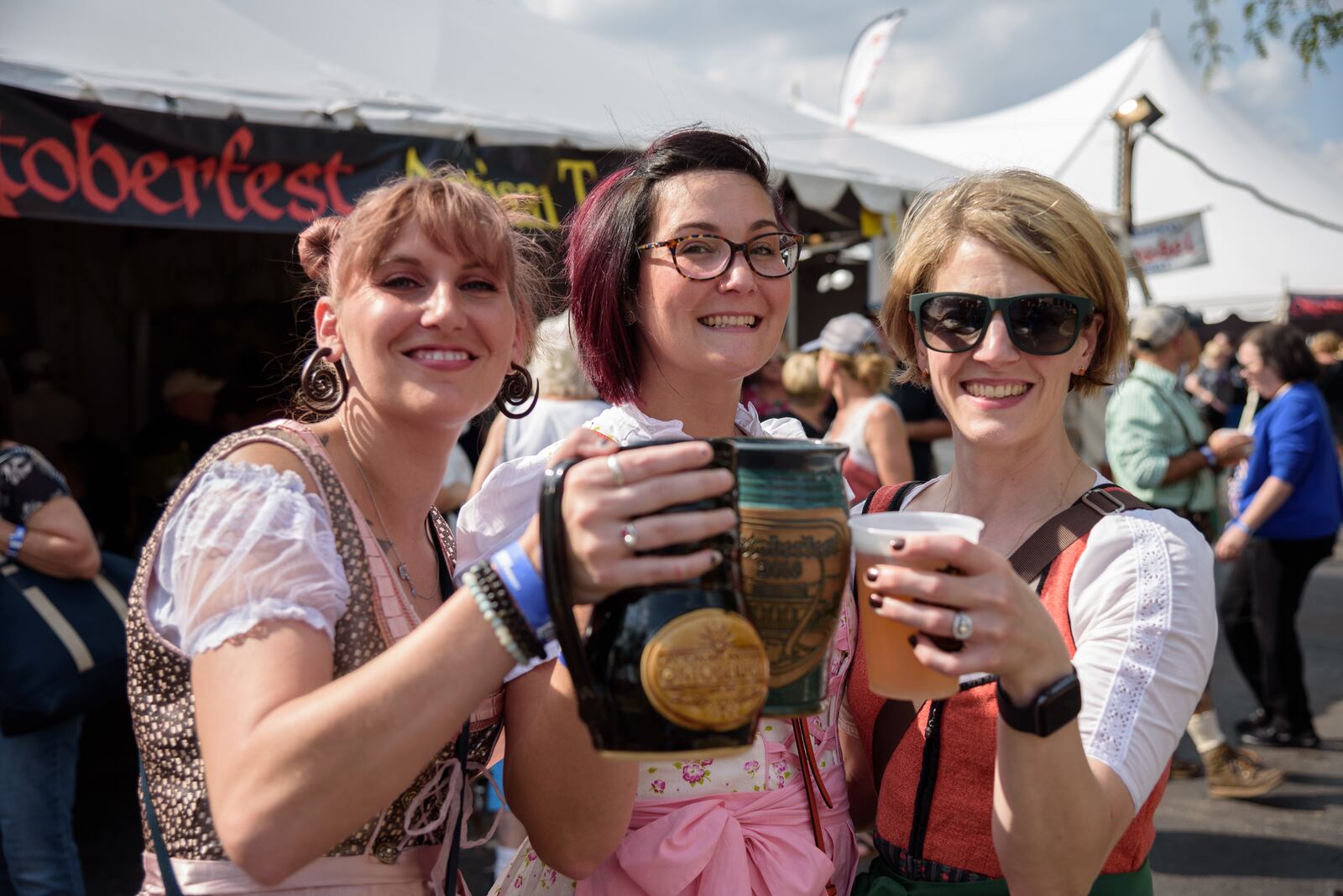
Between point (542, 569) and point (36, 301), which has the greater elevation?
point (36, 301)

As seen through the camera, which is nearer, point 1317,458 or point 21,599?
point 21,599

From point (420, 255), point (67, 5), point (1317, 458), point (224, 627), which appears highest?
point (67, 5)

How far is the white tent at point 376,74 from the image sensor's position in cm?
439

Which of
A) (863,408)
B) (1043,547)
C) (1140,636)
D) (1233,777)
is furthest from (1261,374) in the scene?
(1140,636)

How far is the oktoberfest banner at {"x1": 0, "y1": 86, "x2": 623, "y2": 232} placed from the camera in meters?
3.86

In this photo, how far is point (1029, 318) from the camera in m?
1.58

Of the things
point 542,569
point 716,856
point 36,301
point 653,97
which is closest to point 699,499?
point 542,569

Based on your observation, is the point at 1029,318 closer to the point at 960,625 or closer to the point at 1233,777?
the point at 960,625

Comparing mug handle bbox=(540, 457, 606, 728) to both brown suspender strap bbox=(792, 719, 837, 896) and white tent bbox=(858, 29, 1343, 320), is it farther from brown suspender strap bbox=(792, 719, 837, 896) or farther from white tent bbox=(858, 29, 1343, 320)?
white tent bbox=(858, 29, 1343, 320)

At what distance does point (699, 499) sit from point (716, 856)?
2.57ft

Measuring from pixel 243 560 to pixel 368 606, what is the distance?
189mm

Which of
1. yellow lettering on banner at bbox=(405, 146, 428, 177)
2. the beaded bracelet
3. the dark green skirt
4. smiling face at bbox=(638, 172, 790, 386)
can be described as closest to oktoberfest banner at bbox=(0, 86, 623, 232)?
yellow lettering on banner at bbox=(405, 146, 428, 177)

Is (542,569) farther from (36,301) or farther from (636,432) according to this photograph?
(36,301)

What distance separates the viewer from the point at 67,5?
15.8 ft
